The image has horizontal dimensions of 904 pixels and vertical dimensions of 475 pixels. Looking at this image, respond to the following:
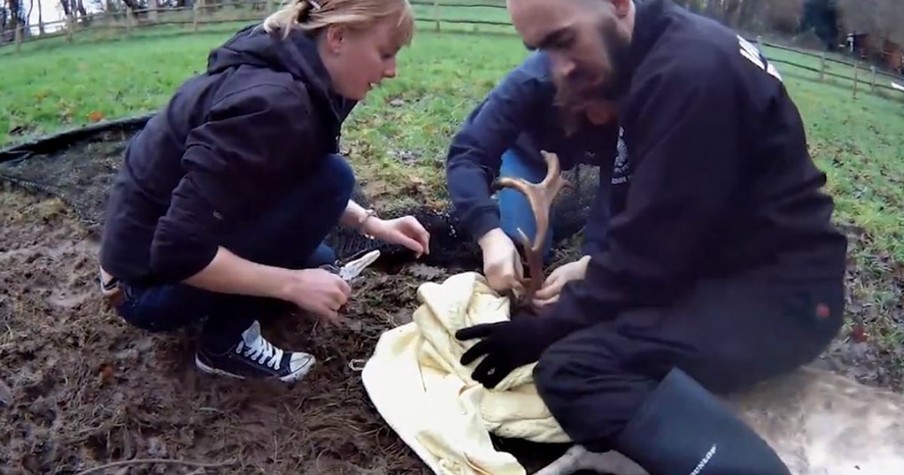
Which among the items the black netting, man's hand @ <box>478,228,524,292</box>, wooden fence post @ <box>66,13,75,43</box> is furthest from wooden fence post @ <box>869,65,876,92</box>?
wooden fence post @ <box>66,13,75,43</box>

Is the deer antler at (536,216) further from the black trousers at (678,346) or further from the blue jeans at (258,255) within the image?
the blue jeans at (258,255)

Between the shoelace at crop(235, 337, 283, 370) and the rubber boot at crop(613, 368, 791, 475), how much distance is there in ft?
2.69

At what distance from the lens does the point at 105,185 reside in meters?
3.23

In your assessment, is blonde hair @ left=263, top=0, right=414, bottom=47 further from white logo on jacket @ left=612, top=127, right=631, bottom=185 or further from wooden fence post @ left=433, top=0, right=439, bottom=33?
wooden fence post @ left=433, top=0, right=439, bottom=33

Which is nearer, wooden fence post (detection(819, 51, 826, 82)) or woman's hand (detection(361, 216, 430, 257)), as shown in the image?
woman's hand (detection(361, 216, 430, 257))

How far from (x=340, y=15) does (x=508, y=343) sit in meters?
0.70

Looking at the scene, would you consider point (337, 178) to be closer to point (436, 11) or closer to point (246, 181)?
point (246, 181)

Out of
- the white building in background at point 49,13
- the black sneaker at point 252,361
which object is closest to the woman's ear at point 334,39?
the black sneaker at point 252,361

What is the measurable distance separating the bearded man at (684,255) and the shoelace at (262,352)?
59 centimetres

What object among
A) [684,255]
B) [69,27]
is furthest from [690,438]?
[69,27]

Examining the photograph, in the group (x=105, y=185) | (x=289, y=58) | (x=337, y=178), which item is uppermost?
→ (x=289, y=58)

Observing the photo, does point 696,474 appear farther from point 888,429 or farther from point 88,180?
point 88,180

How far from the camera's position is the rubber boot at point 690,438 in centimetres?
151

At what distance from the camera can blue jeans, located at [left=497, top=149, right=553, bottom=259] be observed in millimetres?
2420
